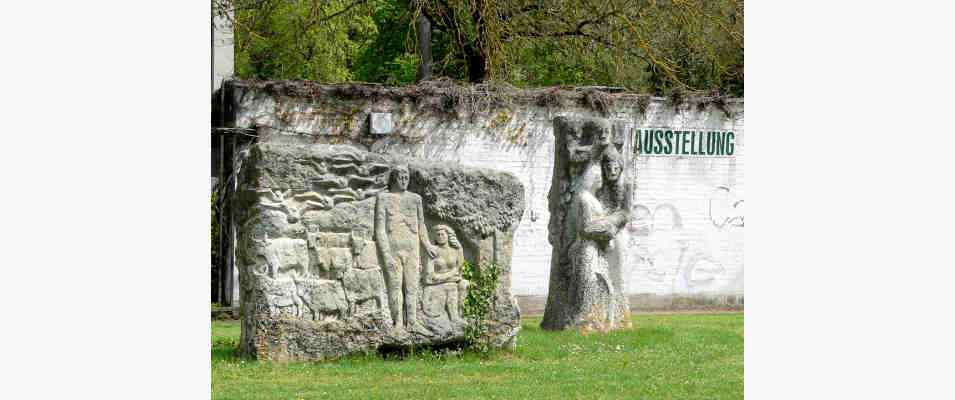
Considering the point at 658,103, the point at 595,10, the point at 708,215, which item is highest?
the point at 595,10

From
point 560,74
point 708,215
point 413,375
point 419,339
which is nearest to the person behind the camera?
point 413,375

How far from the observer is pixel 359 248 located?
443 inches

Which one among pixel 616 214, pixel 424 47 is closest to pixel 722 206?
pixel 424 47

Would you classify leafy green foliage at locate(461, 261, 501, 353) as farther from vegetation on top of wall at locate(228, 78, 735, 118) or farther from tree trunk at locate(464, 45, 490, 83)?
tree trunk at locate(464, 45, 490, 83)

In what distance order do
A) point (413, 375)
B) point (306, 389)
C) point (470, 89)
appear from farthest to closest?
1. point (470, 89)
2. point (413, 375)
3. point (306, 389)

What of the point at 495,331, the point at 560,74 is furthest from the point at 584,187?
the point at 560,74

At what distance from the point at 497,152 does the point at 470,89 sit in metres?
→ 0.96

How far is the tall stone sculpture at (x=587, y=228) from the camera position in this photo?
13.7 metres

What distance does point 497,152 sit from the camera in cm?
1769

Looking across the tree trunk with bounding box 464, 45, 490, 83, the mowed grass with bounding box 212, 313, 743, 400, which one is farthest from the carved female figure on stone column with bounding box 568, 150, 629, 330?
the tree trunk with bounding box 464, 45, 490, 83

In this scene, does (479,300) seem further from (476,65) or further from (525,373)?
(476,65)

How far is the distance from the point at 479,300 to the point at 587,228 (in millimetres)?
2392

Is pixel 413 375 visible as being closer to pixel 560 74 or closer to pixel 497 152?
pixel 497 152

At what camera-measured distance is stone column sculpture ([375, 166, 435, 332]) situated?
11359mm
